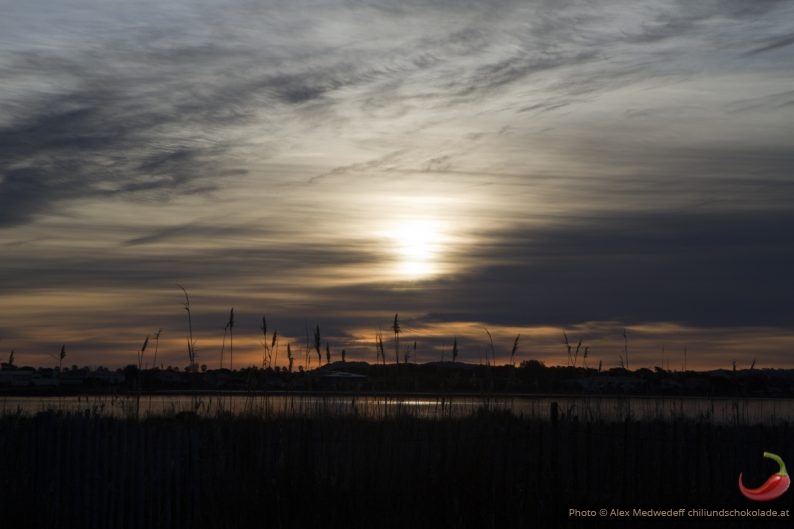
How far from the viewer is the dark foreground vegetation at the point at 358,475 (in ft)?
50.6

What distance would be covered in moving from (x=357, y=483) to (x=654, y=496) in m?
5.02

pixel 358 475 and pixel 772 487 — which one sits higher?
pixel 358 475

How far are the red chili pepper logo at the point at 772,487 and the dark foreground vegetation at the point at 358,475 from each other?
133 mm

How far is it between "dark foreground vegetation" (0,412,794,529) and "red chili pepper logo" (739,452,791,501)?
0.13 meters

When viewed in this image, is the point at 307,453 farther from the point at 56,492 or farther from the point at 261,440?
the point at 56,492

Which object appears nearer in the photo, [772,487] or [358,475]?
Result: [772,487]

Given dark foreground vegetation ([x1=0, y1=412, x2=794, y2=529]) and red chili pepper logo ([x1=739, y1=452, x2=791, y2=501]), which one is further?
red chili pepper logo ([x1=739, y1=452, x2=791, y2=501])

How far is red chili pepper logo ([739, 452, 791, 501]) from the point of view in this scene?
15555 mm

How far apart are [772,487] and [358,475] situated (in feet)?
23.0

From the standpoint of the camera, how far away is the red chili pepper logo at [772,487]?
15555 mm

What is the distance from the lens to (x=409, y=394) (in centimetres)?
2255

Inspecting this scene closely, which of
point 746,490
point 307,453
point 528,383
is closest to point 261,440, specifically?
point 307,453

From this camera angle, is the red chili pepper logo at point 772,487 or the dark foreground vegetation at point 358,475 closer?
the dark foreground vegetation at point 358,475

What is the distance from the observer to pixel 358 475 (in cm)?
1614
